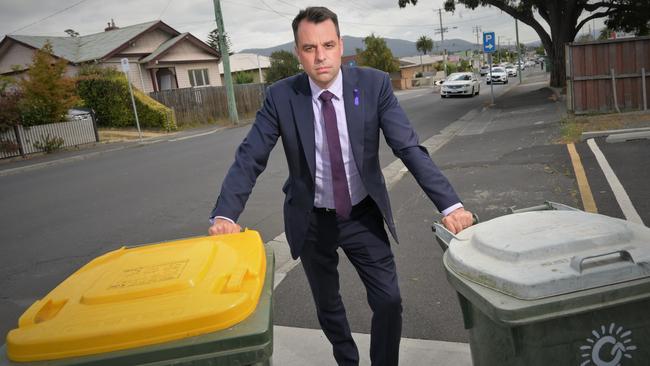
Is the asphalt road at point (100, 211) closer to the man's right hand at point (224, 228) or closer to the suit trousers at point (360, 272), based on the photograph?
the suit trousers at point (360, 272)

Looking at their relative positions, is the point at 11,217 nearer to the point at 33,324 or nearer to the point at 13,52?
the point at 33,324

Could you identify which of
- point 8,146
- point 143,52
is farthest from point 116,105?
point 143,52

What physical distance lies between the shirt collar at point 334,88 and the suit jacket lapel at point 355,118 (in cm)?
2

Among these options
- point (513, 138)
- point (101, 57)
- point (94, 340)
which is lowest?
point (513, 138)

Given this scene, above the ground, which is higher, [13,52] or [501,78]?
[13,52]

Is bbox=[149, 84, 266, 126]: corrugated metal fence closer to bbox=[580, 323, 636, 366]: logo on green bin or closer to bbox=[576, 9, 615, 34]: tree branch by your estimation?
bbox=[576, 9, 615, 34]: tree branch

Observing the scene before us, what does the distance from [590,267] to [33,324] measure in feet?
5.64

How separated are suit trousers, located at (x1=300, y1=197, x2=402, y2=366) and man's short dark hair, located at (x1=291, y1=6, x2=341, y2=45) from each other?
34.6 inches

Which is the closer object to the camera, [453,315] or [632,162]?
[453,315]

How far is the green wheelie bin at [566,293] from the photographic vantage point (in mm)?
1503

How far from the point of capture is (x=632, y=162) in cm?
723

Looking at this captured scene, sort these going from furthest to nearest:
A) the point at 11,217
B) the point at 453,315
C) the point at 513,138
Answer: the point at 513,138
the point at 11,217
the point at 453,315

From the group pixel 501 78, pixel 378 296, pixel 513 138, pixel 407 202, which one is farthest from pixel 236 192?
pixel 501 78

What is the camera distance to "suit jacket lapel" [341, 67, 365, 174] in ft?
7.91
